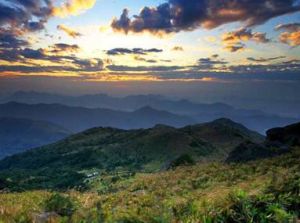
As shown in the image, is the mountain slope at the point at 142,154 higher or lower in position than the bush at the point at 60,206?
lower

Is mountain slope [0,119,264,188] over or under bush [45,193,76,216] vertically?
under

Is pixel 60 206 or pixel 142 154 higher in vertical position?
pixel 60 206

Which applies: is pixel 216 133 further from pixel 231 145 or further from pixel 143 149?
pixel 143 149

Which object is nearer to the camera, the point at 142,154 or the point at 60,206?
the point at 60,206

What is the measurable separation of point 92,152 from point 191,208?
451 ft

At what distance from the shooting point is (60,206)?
11.9 metres

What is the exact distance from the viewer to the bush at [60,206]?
1167cm

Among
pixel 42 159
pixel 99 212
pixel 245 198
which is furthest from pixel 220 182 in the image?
pixel 42 159

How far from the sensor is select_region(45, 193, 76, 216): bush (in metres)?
11.7

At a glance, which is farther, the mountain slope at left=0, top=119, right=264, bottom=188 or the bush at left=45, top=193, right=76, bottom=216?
the mountain slope at left=0, top=119, right=264, bottom=188

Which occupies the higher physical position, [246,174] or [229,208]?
[229,208]

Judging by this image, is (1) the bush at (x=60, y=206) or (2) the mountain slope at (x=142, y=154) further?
(2) the mountain slope at (x=142, y=154)

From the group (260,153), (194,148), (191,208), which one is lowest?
(194,148)

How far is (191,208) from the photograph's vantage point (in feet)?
37.1
